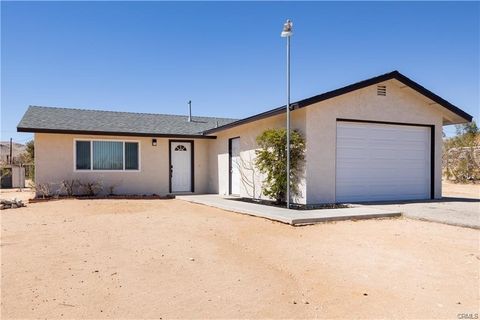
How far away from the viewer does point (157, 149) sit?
52.4 feet

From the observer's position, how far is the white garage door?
38.0ft

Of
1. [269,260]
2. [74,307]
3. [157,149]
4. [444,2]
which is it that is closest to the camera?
[74,307]

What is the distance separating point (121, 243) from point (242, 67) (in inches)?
457

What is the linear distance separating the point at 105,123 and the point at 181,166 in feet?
12.3

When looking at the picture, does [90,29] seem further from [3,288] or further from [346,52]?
[3,288]

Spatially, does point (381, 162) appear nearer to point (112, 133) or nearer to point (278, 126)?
point (278, 126)

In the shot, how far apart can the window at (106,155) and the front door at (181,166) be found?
5.30 feet

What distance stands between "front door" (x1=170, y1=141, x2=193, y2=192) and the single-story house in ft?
0.15

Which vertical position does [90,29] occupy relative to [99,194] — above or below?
above

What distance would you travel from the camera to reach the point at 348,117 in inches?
454

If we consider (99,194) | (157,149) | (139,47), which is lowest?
(99,194)

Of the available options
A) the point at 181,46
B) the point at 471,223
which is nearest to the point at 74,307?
the point at 471,223

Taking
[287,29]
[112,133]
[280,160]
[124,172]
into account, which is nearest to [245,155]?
[280,160]

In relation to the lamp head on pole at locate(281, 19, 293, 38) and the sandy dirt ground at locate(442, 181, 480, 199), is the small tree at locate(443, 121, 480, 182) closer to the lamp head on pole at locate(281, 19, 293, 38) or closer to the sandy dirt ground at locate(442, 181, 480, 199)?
the sandy dirt ground at locate(442, 181, 480, 199)
